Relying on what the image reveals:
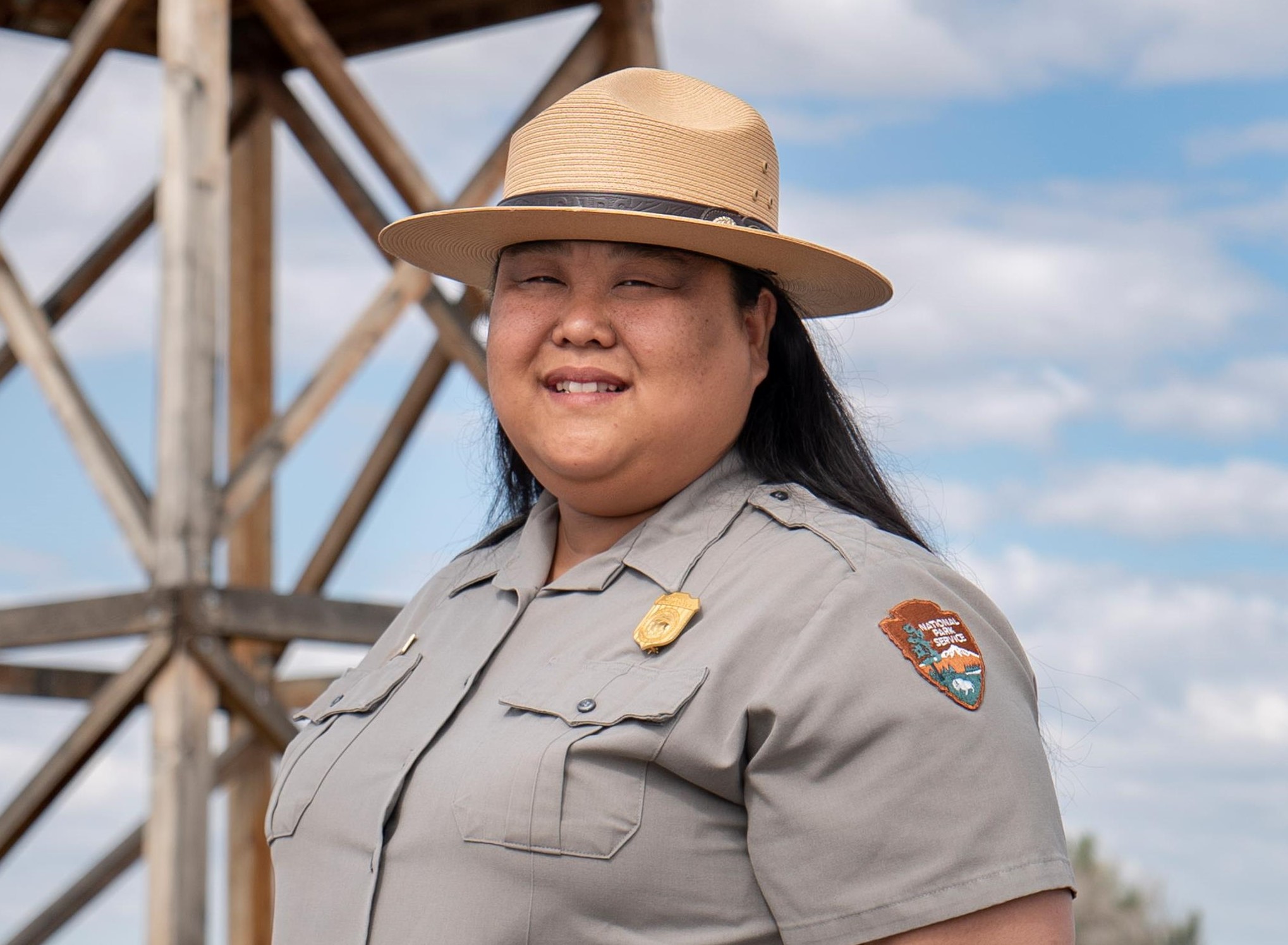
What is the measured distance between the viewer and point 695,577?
84.4 inches

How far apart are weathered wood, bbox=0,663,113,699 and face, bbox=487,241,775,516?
204 inches

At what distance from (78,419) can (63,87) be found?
51.9 inches

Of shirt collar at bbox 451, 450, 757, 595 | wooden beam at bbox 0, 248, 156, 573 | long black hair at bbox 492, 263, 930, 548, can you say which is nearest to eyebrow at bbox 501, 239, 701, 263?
long black hair at bbox 492, 263, 930, 548

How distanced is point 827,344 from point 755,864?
3.00ft

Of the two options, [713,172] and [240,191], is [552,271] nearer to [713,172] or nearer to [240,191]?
[713,172]

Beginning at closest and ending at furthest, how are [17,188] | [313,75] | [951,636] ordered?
[951,636]
[313,75]
[17,188]

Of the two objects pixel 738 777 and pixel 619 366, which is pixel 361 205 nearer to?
pixel 619 366

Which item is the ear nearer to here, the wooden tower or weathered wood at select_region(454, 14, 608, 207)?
the wooden tower

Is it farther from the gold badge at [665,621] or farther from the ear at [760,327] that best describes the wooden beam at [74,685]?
the gold badge at [665,621]

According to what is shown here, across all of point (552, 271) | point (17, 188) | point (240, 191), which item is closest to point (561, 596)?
point (552, 271)

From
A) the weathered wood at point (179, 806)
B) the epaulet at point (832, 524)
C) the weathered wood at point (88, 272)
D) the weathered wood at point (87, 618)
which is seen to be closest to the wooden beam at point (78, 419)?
the weathered wood at point (87, 618)

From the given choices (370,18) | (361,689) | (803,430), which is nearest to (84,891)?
(370,18)

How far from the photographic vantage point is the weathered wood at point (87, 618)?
206 inches

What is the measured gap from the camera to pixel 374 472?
23.5 ft
